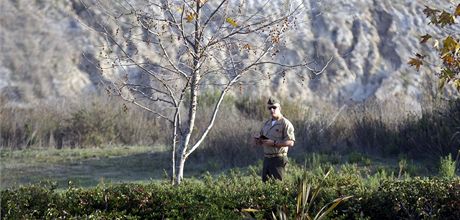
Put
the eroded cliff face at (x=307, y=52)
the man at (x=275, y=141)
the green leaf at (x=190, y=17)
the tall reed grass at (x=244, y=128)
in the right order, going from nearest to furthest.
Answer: the green leaf at (x=190, y=17), the man at (x=275, y=141), the tall reed grass at (x=244, y=128), the eroded cliff face at (x=307, y=52)

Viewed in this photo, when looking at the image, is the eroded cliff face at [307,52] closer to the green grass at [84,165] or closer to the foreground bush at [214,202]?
the green grass at [84,165]

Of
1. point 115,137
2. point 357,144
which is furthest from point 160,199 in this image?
point 115,137

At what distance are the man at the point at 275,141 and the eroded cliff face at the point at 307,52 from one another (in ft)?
58.1

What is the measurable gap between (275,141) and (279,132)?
0.50ft

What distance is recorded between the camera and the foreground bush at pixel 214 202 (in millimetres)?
9141

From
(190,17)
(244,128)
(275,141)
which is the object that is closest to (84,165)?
(244,128)

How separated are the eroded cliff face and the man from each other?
17.7 meters

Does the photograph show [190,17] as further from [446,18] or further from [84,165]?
[84,165]

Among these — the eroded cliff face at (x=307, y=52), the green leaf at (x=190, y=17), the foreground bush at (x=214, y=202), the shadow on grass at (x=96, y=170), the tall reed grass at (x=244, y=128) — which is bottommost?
the foreground bush at (x=214, y=202)

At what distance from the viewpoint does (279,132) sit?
1191 centimetres

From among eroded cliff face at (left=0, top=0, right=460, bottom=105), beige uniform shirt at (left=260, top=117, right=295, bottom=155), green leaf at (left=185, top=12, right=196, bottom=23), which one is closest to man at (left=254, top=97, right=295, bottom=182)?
beige uniform shirt at (left=260, top=117, right=295, bottom=155)

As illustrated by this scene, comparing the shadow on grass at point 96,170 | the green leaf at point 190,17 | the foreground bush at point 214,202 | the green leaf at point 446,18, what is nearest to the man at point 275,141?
the foreground bush at point 214,202

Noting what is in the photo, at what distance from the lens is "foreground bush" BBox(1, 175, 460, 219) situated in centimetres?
914

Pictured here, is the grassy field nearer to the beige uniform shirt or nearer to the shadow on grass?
the shadow on grass
